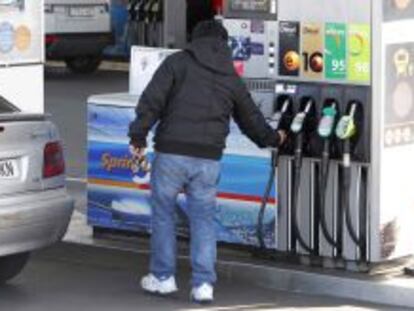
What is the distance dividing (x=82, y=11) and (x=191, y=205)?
1325 cm

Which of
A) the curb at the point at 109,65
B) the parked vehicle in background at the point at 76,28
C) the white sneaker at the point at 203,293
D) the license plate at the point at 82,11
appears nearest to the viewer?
the white sneaker at the point at 203,293

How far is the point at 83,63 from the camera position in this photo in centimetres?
2231

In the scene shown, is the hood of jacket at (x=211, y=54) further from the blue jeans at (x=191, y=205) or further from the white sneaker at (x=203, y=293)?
the white sneaker at (x=203, y=293)

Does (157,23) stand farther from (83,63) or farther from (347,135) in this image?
(347,135)

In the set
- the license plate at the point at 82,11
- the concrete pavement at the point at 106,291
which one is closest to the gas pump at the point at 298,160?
the concrete pavement at the point at 106,291

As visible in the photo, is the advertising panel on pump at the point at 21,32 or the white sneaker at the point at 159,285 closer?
the white sneaker at the point at 159,285

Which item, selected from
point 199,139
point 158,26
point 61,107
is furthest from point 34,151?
point 158,26

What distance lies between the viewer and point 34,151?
851cm

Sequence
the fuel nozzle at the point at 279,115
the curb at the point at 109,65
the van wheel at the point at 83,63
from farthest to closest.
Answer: the curb at the point at 109,65 → the van wheel at the point at 83,63 → the fuel nozzle at the point at 279,115

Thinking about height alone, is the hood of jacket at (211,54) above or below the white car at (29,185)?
above

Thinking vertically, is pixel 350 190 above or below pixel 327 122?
below

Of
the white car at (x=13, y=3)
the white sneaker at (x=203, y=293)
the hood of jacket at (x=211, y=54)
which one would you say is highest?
the white car at (x=13, y=3)

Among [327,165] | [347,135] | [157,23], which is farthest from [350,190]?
[157,23]

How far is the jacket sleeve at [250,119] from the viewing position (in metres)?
8.43
